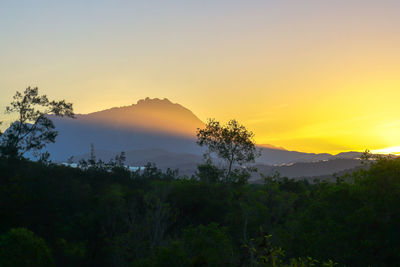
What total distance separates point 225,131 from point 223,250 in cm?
2592

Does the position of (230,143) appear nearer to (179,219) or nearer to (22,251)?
(179,219)

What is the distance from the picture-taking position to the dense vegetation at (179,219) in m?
20.7

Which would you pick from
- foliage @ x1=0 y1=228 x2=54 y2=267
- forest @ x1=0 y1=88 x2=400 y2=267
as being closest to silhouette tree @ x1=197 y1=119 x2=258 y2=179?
forest @ x1=0 y1=88 x2=400 y2=267

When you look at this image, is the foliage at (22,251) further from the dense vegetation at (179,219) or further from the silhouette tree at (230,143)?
the silhouette tree at (230,143)

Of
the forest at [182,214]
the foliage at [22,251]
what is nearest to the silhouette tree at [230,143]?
the forest at [182,214]

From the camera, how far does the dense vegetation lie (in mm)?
20688

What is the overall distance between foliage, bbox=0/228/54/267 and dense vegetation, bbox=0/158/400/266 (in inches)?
2.2

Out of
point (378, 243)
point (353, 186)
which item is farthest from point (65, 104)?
point (378, 243)

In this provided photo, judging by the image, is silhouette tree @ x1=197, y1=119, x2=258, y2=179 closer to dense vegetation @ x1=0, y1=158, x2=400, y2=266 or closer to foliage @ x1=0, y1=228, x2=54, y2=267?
dense vegetation @ x1=0, y1=158, x2=400, y2=266

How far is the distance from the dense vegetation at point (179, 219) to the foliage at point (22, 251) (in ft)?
0.18

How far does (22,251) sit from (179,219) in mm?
16840

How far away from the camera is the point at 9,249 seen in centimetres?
1962

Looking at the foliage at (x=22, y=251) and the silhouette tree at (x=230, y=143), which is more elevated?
the silhouette tree at (x=230, y=143)

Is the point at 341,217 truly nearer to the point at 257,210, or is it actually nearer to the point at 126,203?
the point at 257,210
